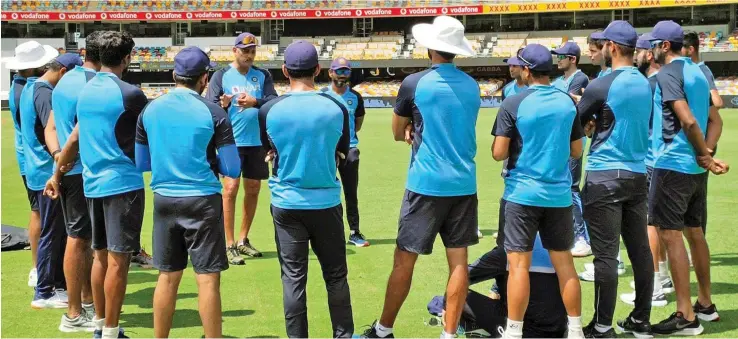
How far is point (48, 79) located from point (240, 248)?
3111 millimetres

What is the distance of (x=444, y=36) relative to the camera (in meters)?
5.90

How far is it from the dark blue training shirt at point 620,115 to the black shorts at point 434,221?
106cm

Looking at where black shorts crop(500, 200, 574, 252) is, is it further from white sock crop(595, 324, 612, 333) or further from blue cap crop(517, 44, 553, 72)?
blue cap crop(517, 44, 553, 72)

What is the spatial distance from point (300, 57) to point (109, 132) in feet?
4.85

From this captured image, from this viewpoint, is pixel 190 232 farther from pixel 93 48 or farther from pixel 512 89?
pixel 512 89

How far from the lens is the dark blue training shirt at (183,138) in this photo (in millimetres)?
5379

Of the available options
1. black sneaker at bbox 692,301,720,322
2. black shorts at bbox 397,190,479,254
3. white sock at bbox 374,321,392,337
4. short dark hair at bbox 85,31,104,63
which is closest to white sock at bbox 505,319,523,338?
black shorts at bbox 397,190,479,254

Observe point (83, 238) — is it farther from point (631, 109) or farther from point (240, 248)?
point (631, 109)

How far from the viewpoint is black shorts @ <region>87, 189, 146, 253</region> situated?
591cm

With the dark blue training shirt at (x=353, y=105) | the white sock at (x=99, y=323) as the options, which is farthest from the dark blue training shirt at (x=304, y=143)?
the dark blue training shirt at (x=353, y=105)

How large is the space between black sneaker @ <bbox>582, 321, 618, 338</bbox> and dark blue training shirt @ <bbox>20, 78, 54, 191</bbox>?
15.2 feet

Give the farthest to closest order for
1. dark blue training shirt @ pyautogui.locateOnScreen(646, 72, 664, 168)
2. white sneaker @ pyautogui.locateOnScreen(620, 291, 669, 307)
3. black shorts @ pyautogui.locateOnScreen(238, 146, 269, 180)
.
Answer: black shorts @ pyautogui.locateOnScreen(238, 146, 269, 180) → white sneaker @ pyautogui.locateOnScreen(620, 291, 669, 307) → dark blue training shirt @ pyautogui.locateOnScreen(646, 72, 664, 168)

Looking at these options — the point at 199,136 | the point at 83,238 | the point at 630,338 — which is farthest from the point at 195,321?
the point at 630,338

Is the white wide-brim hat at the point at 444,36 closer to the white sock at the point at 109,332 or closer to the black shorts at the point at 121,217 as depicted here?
the black shorts at the point at 121,217
